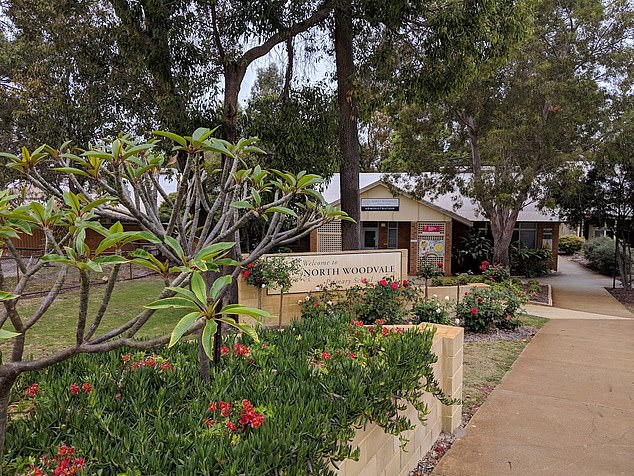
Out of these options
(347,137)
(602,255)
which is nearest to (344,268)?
(347,137)

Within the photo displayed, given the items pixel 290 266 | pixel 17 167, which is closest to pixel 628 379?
pixel 290 266

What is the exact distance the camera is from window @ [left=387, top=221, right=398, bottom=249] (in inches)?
849

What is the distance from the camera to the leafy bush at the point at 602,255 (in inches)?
932

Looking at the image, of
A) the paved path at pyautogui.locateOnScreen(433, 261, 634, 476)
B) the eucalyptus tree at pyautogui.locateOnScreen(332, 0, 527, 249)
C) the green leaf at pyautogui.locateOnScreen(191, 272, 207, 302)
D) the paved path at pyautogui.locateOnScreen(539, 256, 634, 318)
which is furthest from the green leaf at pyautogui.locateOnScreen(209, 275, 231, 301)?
the paved path at pyautogui.locateOnScreen(539, 256, 634, 318)

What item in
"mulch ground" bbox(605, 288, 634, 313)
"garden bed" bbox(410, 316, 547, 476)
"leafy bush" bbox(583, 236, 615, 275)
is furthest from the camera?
"leafy bush" bbox(583, 236, 615, 275)

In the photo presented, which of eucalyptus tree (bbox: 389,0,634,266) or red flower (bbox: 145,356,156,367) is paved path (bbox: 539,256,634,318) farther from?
red flower (bbox: 145,356,156,367)

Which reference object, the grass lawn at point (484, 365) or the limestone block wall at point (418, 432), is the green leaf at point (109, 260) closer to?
the limestone block wall at point (418, 432)

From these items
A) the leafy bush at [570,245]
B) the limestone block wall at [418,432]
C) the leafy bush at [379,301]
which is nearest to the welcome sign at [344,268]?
the leafy bush at [379,301]

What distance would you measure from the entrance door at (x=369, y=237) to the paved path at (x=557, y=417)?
1283cm

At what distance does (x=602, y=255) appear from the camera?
79.4ft

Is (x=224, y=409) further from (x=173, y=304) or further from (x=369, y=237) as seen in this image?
(x=369, y=237)

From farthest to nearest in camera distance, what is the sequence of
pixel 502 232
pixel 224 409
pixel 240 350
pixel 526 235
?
pixel 526 235, pixel 502 232, pixel 240 350, pixel 224 409

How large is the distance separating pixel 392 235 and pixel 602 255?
11043 mm

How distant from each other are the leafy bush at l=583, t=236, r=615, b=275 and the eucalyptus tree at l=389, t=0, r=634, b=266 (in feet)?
32.0
